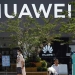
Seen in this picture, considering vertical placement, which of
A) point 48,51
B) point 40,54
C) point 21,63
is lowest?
point 40,54

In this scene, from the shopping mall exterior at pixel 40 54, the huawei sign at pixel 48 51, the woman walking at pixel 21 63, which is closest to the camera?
the woman walking at pixel 21 63

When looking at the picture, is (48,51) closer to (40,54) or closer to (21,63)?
(40,54)

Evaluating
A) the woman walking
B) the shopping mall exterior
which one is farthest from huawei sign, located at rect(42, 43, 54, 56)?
the woman walking

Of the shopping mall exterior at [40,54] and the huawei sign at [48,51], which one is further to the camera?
the huawei sign at [48,51]

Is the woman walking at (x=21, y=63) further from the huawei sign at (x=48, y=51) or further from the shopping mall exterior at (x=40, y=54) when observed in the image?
the huawei sign at (x=48, y=51)

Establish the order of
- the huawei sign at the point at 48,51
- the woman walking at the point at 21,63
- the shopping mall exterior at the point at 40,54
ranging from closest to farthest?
the woman walking at the point at 21,63 < the shopping mall exterior at the point at 40,54 < the huawei sign at the point at 48,51

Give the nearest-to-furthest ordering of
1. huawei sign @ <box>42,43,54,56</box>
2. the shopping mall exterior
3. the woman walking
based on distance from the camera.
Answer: the woman walking < the shopping mall exterior < huawei sign @ <box>42,43,54,56</box>

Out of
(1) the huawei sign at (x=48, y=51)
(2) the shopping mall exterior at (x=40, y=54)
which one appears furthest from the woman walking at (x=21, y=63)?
(1) the huawei sign at (x=48, y=51)

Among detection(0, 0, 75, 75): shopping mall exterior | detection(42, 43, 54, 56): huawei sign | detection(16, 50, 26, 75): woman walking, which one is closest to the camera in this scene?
detection(16, 50, 26, 75): woman walking

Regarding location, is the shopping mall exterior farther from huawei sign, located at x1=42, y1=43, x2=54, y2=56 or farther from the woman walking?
the woman walking

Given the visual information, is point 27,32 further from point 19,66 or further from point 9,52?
point 9,52

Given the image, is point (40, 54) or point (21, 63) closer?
point (21, 63)

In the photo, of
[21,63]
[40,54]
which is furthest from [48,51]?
[21,63]

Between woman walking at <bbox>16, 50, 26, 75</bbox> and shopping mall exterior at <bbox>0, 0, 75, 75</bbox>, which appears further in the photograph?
shopping mall exterior at <bbox>0, 0, 75, 75</bbox>
